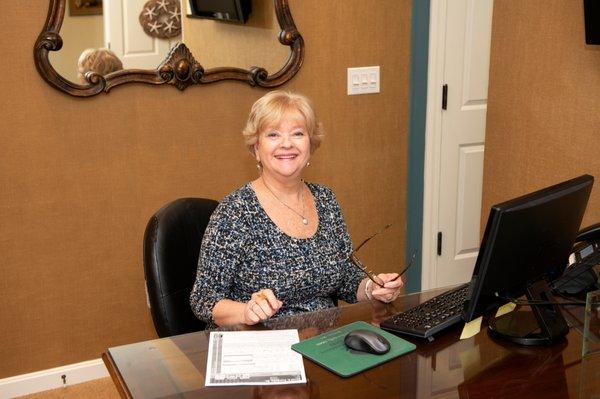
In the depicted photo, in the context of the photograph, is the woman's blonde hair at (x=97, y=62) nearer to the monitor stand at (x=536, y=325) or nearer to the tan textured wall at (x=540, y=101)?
the tan textured wall at (x=540, y=101)

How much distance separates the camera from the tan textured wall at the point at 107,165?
2.98 m

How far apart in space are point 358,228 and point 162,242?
177cm

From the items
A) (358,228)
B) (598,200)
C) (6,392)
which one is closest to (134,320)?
(6,392)

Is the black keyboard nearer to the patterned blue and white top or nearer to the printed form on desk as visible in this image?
the printed form on desk

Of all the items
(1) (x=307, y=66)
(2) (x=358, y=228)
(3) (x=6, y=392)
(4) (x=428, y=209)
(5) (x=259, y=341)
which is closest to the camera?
(5) (x=259, y=341)

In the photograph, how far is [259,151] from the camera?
2.23 m

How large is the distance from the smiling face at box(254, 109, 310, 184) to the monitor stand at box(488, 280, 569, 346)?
0.69 metres

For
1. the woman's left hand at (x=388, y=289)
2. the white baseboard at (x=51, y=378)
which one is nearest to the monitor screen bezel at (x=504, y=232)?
the woman's left hand at (x=388, y=289)

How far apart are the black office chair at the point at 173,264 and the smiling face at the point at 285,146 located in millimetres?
262

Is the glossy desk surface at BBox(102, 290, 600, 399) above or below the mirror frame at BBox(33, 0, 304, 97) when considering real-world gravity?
below

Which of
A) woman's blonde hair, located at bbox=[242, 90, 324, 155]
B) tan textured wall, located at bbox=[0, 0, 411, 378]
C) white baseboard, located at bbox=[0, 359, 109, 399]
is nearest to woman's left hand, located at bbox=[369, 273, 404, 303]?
woman's blonde hair, located at bbox=[242, 90, 324, 155]

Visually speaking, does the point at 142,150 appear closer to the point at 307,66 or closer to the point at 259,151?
the point at 307,66

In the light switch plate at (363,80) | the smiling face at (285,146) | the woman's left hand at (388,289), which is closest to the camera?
the woman's left hand at (388,289)

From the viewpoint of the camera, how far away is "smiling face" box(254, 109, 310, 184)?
7.16 ft
